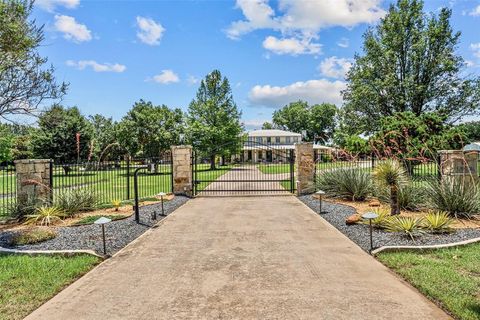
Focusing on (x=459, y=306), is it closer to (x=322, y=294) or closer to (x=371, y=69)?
(x=322, y=294)

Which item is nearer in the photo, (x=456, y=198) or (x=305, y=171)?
(x=456, y=198)

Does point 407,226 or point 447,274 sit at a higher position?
point 407,226

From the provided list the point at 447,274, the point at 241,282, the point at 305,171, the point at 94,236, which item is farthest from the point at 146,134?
the point at 447,274

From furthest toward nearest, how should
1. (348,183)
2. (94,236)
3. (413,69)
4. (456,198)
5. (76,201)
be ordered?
(413,69) < (348,183) < (76,201) < (456,198) < (94,236)

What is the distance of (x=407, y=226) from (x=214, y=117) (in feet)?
86.1

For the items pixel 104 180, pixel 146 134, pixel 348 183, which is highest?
pixel 146 134

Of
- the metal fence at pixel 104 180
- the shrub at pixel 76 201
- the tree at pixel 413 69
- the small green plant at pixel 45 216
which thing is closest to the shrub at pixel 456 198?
the metal fence at pixel 104 180

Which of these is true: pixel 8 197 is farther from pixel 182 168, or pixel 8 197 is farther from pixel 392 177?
pixel 392 177

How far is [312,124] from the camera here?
233ft

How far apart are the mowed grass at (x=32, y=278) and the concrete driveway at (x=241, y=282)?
0.56ft

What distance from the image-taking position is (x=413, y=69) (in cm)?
2500

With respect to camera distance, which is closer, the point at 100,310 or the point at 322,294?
the point at 100,310

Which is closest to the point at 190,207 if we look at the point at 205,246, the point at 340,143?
the point at 205,246

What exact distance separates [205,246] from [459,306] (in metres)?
4.05
